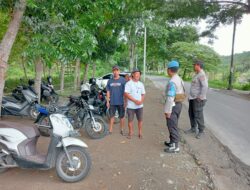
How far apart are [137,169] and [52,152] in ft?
4.91

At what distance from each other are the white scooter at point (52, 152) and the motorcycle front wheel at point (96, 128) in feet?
7.53

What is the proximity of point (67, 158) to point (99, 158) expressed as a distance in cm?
123

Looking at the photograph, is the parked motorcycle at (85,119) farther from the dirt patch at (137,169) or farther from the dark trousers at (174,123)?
the dark trousers at (174,123)

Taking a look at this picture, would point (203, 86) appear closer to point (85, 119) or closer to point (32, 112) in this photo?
point (85, 119)

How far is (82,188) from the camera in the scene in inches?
161

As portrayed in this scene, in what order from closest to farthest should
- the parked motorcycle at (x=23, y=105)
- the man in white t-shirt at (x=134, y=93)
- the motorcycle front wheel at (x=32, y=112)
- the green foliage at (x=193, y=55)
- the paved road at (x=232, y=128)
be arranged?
the paved road at (x=232, y=128) < the man in white t-shirt at (x=134, y=93) < the parked motorcycle at (x=23, y=105) < the motorcycle front wheel at (x=32, y=112) < the green foliage at (x=193, y=55)

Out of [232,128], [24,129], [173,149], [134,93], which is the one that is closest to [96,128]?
[134,93]

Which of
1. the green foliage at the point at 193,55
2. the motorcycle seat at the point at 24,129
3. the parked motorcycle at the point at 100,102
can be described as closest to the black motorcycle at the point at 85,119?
the parked motorcycle at the point at 100,102

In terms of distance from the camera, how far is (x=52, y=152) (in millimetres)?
4211

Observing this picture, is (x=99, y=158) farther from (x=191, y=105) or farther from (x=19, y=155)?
(x=191, y=105)

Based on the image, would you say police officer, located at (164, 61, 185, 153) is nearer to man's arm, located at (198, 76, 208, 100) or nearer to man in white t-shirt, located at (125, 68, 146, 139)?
man in white t-shirt, located at (125, 68, 146, 139)

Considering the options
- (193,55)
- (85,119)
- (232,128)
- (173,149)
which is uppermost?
(193,55)

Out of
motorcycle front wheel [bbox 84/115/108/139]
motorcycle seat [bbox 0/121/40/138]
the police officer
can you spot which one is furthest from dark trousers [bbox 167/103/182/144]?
motorcycle seat [bbox 0/121/40/138]

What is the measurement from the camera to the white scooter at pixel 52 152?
13.8 ft
